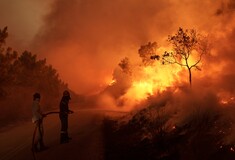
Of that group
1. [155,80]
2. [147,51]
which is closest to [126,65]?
[147,51]

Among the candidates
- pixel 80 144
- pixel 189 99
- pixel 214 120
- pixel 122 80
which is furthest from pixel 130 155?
pixel 122 80

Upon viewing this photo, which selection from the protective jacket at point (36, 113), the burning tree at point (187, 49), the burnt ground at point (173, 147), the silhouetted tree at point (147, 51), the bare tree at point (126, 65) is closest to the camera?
the burnt ground at point (173, 147)

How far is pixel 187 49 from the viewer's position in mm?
43906

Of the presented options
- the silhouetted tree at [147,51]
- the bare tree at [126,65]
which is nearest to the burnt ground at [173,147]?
the silhouetted tree at [147,51]

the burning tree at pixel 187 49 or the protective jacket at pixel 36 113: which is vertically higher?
the burning tree at pixel 187 49

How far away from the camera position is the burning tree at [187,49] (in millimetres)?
43531

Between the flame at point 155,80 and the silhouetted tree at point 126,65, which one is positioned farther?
the silhouetted tree at point 126,65

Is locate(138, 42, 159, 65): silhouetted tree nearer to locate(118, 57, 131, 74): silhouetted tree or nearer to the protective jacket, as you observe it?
locate(118, 57, 131, 74): silhouetted tree

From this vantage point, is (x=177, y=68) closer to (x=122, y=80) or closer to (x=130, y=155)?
(x=130, y=155)

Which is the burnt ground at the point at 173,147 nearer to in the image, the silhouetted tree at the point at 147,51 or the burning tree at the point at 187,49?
the burning tree at the point at 187,49

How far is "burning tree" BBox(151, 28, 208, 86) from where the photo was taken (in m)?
43.5

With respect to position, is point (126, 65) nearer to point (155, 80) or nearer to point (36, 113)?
point (155, 80)

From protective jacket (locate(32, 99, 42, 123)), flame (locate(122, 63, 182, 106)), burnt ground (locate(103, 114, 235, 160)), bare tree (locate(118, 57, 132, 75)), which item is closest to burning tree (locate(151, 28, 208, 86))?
flame (locate(122, 63, 182, 106))

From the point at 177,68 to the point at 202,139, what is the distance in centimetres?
3312
